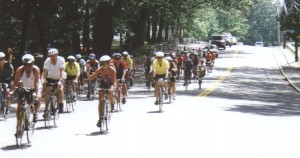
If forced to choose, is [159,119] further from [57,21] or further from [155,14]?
[155,14]

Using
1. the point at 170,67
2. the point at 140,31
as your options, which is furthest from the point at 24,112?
the point at 140,31

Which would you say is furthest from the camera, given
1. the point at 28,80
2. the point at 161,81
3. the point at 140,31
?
the point at 140,31

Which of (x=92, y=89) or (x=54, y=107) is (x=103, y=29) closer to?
(x=92, y=89)

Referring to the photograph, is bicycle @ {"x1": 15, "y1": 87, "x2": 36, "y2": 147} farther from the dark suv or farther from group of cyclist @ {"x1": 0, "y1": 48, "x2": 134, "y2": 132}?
the dark suv

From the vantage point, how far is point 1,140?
1154cm

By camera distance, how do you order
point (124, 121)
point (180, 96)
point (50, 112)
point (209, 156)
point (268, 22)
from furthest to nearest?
point (268, 22) → point (180, 96) → point (124, 121) → point (50, 112) → point (209, 156)

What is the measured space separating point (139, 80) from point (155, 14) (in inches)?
899

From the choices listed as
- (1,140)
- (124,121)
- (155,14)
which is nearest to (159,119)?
(124,121)

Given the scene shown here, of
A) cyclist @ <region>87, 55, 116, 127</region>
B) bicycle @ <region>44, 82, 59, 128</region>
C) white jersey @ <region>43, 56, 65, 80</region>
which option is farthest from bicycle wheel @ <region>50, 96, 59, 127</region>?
cyclist @ <region>87, 55, 116, 127</region>

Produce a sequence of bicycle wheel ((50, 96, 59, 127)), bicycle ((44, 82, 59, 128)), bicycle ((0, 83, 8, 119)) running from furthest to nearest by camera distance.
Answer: bicycle ((0, 83, 8, 119))
bicycle wheel ((50, 96, 59, 127))
bicycle ((44, 82, 59, 128))

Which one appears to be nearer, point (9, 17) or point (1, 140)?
point (1, 140)

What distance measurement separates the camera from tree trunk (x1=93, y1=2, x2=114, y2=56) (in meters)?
38.2

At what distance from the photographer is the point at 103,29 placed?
3881 cm

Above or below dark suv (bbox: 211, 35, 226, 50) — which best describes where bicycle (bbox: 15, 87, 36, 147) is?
below
